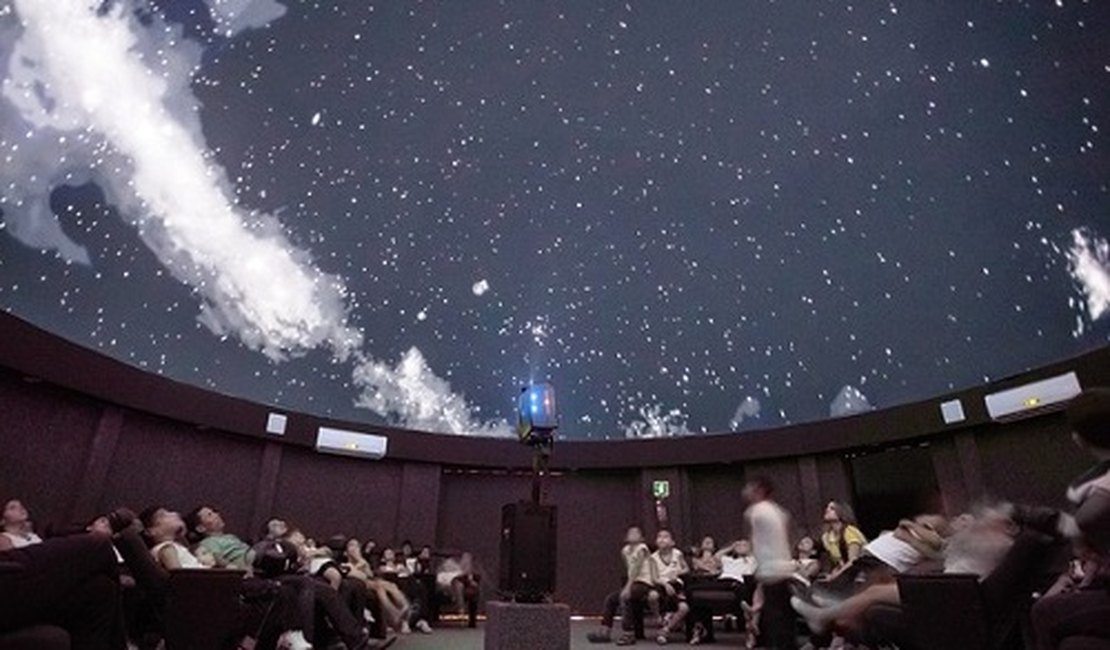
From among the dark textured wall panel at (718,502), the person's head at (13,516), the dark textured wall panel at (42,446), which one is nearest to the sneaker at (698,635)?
the dark textured wall panel at (718,502)

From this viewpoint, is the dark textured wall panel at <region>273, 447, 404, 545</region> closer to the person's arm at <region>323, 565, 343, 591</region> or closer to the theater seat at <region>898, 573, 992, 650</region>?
the person's arm at <region>323, 565, 343, 591</region>

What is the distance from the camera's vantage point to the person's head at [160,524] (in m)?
4.13

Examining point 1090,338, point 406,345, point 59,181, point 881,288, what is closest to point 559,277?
point 406,345

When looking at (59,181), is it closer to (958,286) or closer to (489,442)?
(489,442)

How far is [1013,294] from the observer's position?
1430 cm

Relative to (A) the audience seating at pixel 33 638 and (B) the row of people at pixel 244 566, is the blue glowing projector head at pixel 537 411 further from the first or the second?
(A) the audience seating at pixel 33 638

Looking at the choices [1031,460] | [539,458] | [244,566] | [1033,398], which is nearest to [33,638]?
[244,566]

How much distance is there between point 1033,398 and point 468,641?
7.64 metres

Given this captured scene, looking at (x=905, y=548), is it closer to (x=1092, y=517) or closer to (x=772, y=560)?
(x=772, y=560)

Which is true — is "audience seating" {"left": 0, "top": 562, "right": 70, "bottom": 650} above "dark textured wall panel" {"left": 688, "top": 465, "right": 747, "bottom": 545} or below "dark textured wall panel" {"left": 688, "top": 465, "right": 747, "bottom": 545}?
below

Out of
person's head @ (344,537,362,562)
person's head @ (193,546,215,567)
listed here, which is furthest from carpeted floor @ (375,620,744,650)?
person's head @ (193,546,215,567)

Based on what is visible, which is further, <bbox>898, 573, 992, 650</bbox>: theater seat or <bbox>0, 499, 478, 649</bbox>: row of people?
<bbox>0, 499, 478, 649</bbox>: row of people

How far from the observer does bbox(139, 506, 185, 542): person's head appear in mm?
4129

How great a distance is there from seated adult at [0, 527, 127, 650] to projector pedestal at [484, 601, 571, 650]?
261 cm
